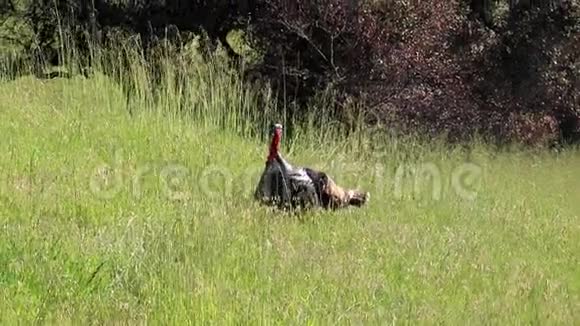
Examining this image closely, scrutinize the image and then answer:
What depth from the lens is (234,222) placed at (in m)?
5.65

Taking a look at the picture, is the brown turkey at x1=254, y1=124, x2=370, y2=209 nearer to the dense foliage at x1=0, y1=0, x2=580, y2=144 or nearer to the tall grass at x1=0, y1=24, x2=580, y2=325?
the tall grass at x1=0, y1=24, x2=580, y2=325

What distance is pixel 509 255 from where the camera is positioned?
225 inches

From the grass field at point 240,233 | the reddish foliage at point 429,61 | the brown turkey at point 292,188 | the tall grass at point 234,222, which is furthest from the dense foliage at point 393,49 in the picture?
the brown turkey at point 292,188

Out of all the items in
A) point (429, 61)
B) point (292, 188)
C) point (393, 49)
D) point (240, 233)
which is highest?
point (393, 49)

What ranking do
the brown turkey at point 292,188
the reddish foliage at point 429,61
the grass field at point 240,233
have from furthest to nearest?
the reddish foliage at point 429,61 → the brown turkey at point 292,188 → the grass field at point 240,233

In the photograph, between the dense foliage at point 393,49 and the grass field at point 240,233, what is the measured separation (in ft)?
5.40

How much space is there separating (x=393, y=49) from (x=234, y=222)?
5045 millimetres

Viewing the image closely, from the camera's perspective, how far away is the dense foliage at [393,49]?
10.1m

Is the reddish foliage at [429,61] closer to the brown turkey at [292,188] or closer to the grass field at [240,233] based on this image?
the grass field at [240,233]

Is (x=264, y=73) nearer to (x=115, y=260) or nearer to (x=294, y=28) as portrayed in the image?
(x=294, y=28)

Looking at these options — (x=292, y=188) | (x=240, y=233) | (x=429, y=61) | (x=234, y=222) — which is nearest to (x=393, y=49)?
(x=429, y=61)

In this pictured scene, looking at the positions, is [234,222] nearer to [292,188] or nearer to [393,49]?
[292,188]

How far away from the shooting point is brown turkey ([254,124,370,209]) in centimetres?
613

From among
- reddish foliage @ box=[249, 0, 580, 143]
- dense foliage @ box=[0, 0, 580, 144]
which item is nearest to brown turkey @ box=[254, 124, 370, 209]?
dense foliage @ box=[0, 0, 580, 144]
